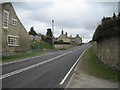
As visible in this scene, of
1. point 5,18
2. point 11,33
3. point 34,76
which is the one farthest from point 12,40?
point 34,76

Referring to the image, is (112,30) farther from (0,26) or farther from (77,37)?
(77,37)

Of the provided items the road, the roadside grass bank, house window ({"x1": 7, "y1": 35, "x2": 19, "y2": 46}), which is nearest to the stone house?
house window ({"x1": 7, "y1": 35, "x2": 19, "y2": 46})

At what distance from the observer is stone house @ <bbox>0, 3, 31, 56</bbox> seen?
26811mm

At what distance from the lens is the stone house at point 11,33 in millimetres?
26811

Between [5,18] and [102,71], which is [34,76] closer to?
[102,71]

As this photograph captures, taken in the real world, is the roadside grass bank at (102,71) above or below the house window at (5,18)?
below

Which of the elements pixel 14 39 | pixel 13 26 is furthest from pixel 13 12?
pixel 14 39

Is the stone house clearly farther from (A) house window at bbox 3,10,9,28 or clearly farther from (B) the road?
(B) the road

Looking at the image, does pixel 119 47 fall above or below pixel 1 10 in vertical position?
below

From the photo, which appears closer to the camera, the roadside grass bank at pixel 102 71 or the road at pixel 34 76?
the road at pixel 34 76

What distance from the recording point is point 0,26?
85.4 feet

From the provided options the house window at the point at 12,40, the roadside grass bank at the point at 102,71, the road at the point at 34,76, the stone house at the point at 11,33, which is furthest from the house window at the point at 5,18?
the roadside grass bank at the point at 102,71

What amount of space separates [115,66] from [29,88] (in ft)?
20.2

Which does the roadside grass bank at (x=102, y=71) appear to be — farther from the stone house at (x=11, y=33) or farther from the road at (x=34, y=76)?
the stone house at (x=11, y=33)
